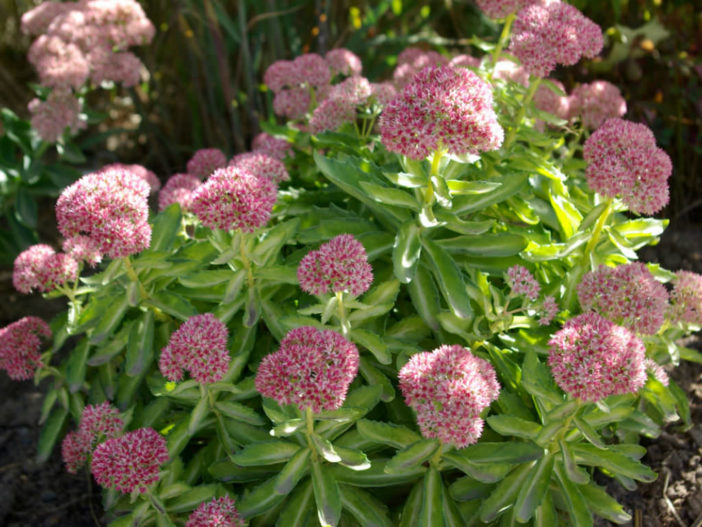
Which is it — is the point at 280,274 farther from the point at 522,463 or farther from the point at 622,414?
the point at 622,414

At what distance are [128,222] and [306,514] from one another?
88 centimetres

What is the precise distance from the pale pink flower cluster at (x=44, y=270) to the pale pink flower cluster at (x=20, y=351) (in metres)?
0.17

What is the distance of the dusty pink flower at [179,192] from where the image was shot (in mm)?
2268

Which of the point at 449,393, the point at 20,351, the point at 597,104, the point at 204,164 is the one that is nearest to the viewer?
the point at 449,393

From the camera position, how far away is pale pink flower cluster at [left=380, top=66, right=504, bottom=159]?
5.59ft

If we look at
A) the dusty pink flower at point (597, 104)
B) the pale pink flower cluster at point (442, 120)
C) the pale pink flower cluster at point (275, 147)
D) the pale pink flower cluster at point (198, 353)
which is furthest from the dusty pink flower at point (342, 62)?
the pale pink flower cluster at point (198, 353)

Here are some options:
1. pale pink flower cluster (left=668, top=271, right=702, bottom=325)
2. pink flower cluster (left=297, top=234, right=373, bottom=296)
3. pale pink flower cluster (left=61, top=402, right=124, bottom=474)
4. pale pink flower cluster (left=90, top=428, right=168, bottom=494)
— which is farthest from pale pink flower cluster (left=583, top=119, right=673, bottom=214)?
pale pink flower cluster (left=61, top=402, right=124, bottom=474)

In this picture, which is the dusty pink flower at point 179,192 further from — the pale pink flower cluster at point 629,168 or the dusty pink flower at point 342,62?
the pale pink flower cluster at point 629,168

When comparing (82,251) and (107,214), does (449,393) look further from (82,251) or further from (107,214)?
(82,251)

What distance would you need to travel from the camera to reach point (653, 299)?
1.81 meters

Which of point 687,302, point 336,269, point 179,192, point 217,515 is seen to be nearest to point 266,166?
point 179,192

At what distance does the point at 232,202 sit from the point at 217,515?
77cm

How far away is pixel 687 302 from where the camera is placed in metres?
2.03

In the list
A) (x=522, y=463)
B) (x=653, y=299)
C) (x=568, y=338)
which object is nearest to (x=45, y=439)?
(x=522, y=463)
